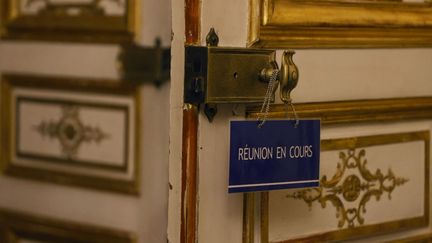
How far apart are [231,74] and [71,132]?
102 centimetres

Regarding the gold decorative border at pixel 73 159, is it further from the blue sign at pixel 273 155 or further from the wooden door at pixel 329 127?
the blue sign at pixel 273 155

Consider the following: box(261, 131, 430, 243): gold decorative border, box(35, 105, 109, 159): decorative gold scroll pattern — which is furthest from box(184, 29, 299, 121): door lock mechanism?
box(35, 105, 109, 159): decorative gold scroll pattern

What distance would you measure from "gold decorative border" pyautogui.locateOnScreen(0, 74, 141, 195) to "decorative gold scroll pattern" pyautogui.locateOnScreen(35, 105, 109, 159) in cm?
5

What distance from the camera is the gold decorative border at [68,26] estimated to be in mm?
1928

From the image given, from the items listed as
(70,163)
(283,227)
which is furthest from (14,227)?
(283,227)

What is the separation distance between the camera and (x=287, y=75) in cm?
107

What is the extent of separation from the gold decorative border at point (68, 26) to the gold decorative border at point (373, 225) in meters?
0.76

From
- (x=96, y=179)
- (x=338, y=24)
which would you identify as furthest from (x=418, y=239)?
(x=96, y=179)

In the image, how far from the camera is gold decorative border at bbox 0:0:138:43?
193 centimetres

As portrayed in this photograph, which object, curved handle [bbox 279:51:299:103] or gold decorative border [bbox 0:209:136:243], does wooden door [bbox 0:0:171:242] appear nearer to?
gold decorative border [bbox 0:209:136:243]

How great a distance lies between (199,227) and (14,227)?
1.14m

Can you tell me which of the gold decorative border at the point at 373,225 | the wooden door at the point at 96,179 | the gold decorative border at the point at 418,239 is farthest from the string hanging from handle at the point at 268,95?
the wooden door at the point at 96,179

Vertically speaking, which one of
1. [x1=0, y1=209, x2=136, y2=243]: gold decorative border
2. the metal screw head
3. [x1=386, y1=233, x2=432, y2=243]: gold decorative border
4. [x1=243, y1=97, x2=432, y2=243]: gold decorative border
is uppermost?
the metal screw head

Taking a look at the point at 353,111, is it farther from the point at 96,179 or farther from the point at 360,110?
the point at 96,179
